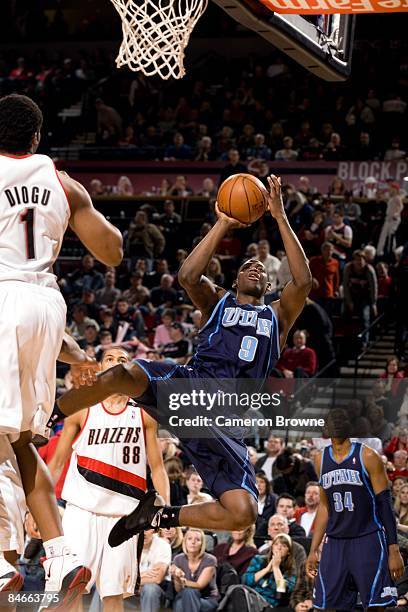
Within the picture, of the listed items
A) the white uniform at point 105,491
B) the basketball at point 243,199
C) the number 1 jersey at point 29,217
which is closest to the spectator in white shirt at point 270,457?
the white uniform at point 105,491

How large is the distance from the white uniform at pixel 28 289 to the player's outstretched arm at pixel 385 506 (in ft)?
14.1

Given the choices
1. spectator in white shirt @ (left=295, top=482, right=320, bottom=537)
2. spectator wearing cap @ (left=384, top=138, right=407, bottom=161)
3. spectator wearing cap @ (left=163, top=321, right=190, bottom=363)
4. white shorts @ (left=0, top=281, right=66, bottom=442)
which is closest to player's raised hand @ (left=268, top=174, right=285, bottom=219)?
white shorts @ (left=0, top=281, right=66, bottom=442)

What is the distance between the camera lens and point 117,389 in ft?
20.6

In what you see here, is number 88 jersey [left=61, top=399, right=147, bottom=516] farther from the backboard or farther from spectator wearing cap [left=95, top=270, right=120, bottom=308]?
spectator wearing cap [left=95, top=270, right=120, bottom=308]

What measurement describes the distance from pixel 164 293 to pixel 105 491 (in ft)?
24.5

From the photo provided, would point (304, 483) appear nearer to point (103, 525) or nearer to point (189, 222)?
point (103, 525)

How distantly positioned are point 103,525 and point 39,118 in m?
4.11

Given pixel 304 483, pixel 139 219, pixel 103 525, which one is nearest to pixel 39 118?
pixel 103 525

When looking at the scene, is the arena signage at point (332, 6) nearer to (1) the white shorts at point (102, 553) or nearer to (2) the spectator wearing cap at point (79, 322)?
(1) the white shorts at point (102, 553)

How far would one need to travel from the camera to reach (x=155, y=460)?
7926mm

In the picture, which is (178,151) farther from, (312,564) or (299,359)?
(312,564)

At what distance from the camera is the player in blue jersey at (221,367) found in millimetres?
6246

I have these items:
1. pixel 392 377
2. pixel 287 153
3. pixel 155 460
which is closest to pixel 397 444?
pixel 392 377

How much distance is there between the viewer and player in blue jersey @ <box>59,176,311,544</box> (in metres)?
6.25
